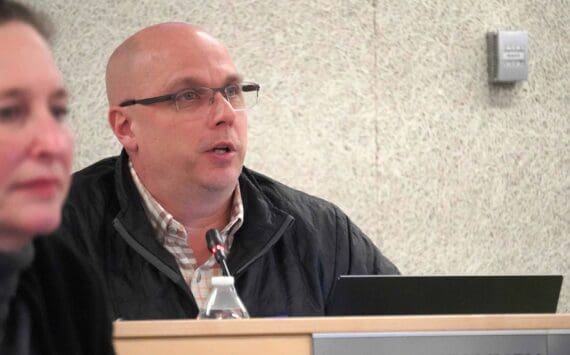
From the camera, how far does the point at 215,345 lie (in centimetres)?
166

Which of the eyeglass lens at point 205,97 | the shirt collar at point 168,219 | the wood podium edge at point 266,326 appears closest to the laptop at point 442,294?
the wood podium edge at point 266,326

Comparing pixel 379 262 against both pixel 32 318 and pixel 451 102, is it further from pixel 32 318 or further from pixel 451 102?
pixel 32 318

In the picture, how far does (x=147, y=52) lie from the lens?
2.62m

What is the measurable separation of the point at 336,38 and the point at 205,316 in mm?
1382

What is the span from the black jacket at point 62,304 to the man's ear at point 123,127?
1497 millimetres

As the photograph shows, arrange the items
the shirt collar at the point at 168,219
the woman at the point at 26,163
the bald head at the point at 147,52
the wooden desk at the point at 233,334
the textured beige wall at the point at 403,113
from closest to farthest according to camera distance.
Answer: the woman at the point at 26,163
the wooden desk at the point at 233,334
the shirt collar at the point at 168,219
the bald head at the point at 147,52
the textured beige wall at the point at 403,113

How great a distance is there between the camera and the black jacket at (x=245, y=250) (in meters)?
2.36

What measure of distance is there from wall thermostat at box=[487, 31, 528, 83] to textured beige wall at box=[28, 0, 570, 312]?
33mm

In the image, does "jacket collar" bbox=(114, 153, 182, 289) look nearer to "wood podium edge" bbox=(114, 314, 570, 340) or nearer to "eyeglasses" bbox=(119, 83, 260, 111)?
"eyeglasses" bbox=(119, 83, 260, 111)

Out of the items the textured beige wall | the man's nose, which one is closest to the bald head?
the man's nose

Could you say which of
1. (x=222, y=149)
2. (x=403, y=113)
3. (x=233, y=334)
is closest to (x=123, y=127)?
(x=222, y=149)

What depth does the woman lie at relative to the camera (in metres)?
0.89

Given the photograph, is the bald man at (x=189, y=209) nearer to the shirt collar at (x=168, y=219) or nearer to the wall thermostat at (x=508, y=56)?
the shirt collar at (x=168, y=219)

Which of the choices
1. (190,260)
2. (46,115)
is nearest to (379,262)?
(190,260)
